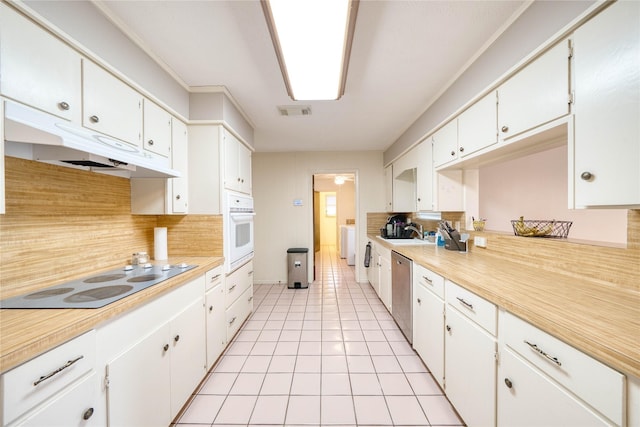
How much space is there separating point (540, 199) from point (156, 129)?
3705 mm

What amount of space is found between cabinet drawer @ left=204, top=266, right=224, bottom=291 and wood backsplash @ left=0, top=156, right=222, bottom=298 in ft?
0.64

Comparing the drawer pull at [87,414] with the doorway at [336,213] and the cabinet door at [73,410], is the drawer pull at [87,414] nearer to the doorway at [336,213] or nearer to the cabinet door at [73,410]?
the cabinet door at [73,410]

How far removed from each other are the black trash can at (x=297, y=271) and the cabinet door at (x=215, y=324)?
6.49ft

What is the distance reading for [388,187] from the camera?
13.4ft

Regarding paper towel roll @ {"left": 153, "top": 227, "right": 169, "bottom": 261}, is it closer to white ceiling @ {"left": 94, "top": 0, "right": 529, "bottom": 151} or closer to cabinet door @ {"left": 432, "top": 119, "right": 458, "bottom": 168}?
white ceiling @ {"left": 94, "top": 0, "right": 529, "bottom": 151}

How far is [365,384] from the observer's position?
1.76 meters

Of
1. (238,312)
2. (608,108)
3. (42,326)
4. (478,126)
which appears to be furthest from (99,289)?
(478,126)

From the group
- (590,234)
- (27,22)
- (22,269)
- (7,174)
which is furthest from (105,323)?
(590,234)

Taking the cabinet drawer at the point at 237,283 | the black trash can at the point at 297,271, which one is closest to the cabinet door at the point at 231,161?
the cabinet drawer at the point at 237,283

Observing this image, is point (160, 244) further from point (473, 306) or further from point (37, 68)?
point (473, 306)

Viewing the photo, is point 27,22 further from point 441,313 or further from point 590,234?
point 590,234

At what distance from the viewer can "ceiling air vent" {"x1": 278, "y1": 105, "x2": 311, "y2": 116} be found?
8.13 ft

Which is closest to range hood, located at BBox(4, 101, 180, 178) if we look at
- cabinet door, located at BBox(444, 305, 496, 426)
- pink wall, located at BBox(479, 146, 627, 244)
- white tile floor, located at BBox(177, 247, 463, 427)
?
white tile floor, located at BBox(177, 247, 463, 427)

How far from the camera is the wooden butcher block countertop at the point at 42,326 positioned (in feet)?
2.27
